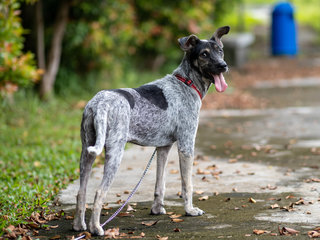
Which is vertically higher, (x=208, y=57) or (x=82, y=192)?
(x=208, y=57)

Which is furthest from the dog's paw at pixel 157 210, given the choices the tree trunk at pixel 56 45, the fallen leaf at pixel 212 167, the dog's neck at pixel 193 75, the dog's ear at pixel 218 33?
the tree trunk at pixel 56 45

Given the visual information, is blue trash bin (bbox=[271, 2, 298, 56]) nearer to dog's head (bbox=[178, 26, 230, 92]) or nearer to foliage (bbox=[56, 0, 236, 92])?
foliage (bbox=[56, 0, 236, 92])

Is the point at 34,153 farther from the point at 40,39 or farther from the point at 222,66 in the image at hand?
the point at 40,39

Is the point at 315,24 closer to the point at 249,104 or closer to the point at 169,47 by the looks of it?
the point at 169,47

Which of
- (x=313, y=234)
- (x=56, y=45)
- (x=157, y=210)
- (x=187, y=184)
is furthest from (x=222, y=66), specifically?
(x=56, y=45)

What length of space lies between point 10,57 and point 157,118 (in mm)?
4655

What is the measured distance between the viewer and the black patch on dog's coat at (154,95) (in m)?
5.52

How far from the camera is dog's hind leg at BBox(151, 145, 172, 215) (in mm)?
5770

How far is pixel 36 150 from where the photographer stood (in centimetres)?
924

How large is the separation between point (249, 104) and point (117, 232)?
9723 mm

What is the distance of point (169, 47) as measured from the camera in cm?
1953

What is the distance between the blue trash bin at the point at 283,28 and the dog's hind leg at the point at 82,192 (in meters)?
23.2

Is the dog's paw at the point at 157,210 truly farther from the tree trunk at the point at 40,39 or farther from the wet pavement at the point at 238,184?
the tree trunk at the point at 40,39

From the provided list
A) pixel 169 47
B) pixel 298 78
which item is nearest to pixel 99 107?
pixel 169 47
